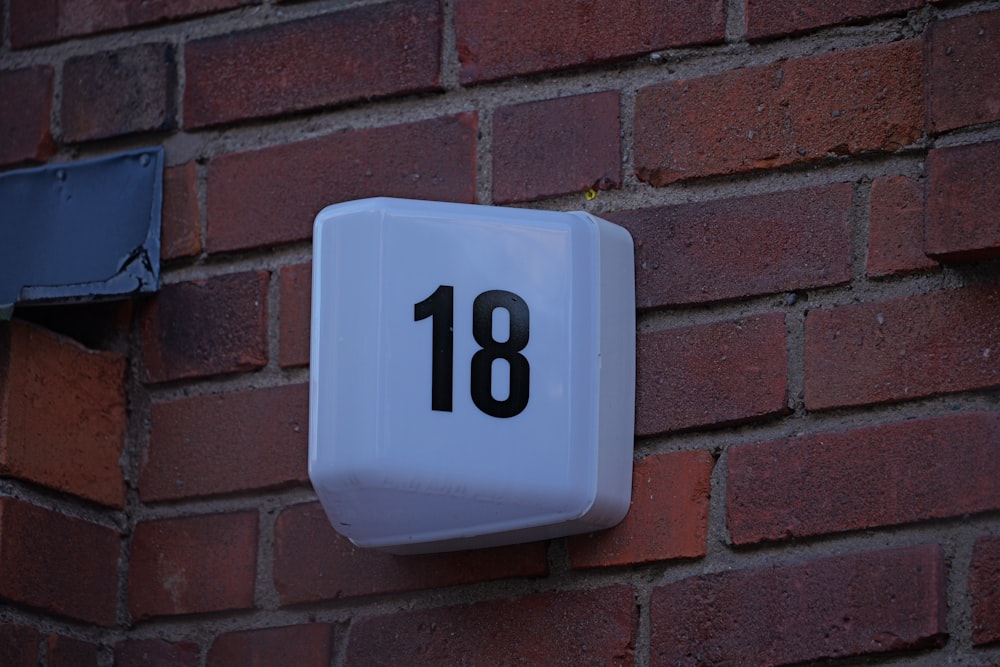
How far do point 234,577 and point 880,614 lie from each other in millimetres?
490

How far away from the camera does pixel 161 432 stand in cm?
125

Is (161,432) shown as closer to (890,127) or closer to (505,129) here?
(505,129)

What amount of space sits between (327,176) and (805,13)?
0.39 meters

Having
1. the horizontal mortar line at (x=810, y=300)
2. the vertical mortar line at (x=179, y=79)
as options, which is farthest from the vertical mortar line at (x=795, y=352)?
the vertical mortar line at (x=179, y=79)

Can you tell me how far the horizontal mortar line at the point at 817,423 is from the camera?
102 cm

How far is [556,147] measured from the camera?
1171mm

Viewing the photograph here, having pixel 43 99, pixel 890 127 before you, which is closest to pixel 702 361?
pixel 890 127

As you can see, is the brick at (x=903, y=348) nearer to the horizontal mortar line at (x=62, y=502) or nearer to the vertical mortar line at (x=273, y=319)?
Result: the vertical mortar line at (x=273, y=319)

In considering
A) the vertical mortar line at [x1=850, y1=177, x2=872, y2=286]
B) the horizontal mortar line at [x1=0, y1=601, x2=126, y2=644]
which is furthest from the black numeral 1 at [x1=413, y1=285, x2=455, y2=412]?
the horizontal mortar line at [x1=0, y1=601, x2=126, y2=644]

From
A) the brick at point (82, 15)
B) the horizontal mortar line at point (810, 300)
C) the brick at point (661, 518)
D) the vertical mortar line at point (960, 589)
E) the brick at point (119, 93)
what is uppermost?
the brick at point (82, 15)

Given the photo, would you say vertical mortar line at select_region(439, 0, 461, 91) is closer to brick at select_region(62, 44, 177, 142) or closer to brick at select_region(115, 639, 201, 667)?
brick at select_region(62, 44, 177, 142)

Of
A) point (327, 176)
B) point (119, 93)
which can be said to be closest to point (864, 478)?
point (327, 176)

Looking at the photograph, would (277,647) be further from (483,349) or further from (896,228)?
(896,228)

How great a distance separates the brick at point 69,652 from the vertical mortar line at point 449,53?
1.70 feet
